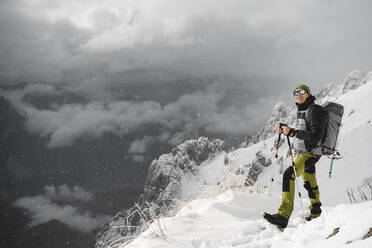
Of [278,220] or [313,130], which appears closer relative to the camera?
[278,220]

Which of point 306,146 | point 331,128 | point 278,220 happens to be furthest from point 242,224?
point 331,128

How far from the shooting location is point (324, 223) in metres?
3.82

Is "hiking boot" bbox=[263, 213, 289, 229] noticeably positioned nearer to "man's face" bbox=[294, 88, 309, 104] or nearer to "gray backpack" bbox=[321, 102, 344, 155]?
"gray backpack" bbox=[321, 102, 344, 155]

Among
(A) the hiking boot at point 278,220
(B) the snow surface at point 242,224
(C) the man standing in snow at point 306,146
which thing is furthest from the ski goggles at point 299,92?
(A) the hiking boot at point 278,220

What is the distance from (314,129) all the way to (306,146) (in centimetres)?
37

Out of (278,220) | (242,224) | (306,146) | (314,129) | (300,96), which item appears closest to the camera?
(278,220)

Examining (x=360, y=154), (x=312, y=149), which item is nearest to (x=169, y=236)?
(x=312, y=149)

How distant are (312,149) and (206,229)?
7.71 ft

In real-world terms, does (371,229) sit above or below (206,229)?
below

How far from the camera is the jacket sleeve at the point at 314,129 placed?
5.04 metres

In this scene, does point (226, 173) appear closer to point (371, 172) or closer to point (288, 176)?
point (288, 176)

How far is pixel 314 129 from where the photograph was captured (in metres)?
5.05

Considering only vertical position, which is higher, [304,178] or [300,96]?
[300,96]

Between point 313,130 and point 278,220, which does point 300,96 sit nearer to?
point 313,130
